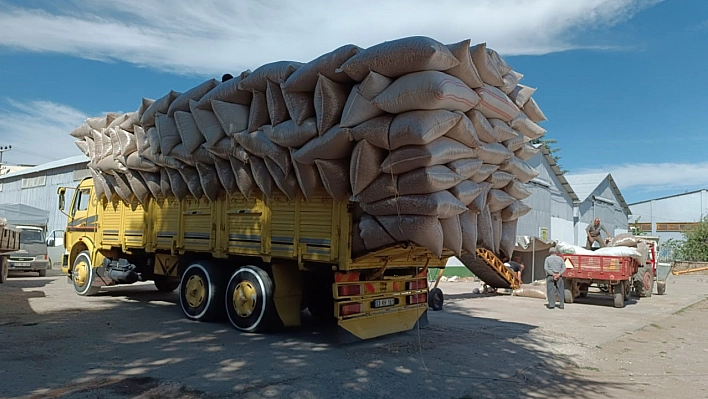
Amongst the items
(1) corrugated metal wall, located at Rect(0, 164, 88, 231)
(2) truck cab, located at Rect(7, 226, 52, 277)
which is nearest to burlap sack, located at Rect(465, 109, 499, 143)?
(2) truck cab, located at Rect(7, 226, 52, 277)

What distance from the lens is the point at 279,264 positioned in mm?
7883

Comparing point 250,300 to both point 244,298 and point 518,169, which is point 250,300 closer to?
point 244,298

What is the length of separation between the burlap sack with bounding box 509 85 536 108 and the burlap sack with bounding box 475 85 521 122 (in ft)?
1.06

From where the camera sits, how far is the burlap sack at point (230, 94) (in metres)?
7.47

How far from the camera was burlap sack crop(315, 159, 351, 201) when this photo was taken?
6.30 m

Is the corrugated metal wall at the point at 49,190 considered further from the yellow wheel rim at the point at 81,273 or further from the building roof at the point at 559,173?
the building roof at the point at 559,173

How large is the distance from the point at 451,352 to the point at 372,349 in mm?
1098

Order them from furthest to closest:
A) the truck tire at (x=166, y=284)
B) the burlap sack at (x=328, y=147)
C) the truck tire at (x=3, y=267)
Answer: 1. the truck tire at (x=3, y=267)
2. the truck tire at (x=166, y=284)
3. the burlap sack at (x=328, y=147)

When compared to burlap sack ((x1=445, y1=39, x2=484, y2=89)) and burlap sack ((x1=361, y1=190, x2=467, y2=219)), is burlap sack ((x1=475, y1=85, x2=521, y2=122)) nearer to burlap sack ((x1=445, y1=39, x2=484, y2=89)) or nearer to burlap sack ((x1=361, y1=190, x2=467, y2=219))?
burlap sack ((x1=445, y1=39, x2=484, y2=89))

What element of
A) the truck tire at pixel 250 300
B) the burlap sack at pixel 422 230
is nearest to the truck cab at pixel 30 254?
the truck tire at pixel 250 300

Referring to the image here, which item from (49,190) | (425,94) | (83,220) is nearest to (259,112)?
(425,94)

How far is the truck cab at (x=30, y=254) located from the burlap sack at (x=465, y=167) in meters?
17.6

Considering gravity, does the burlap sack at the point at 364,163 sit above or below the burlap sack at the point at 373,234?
above

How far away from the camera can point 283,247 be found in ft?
24.7
